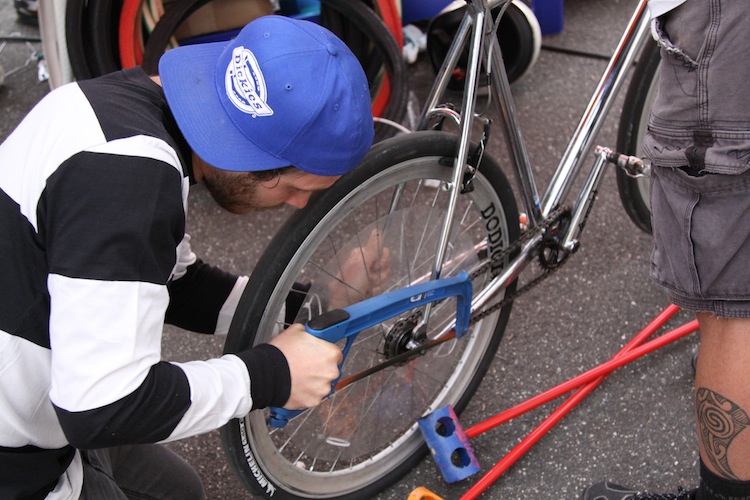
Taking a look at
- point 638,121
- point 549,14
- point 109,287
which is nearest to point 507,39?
point 549,14

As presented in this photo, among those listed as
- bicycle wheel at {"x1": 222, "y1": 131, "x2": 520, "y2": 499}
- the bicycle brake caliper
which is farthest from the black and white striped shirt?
the bicycle brake caliper

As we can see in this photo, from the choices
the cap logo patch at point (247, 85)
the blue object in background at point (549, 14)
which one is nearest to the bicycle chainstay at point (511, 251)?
the cap logo patch at point (247, 85)

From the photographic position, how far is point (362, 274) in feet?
5.27

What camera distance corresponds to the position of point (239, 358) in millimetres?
1222

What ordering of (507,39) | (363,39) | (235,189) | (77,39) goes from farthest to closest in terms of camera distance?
(507,39)
(363,39)
(77,39)
(235,189)

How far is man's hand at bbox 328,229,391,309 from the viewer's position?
61.6 inches

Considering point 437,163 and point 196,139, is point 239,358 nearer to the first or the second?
point 196,139

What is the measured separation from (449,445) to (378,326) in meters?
0.40

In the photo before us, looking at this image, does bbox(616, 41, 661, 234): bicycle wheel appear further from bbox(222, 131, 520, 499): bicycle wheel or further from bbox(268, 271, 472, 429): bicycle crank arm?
bbox(268, 271, 472, 429): bicycle crank arm

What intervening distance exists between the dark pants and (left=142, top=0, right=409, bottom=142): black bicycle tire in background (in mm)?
1258

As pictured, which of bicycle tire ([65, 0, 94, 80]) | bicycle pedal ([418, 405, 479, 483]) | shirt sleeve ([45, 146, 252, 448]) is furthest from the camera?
bicycle tire ([65, 0, 94, 80])

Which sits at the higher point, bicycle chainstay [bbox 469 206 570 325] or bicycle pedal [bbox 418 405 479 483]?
bicycle chainstay [bbox 469 206 570 325]

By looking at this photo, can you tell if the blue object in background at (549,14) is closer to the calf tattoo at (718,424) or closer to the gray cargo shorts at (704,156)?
the gray cargo shorts at (704,156)

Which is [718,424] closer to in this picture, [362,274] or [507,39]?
[362,274]
